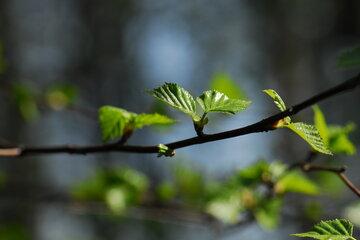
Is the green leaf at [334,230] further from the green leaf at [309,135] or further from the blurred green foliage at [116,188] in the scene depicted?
the blurred green foliage at [116,188]

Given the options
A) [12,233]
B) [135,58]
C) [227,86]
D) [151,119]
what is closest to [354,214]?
[227,86]

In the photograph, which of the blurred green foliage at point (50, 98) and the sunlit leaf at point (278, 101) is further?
the blurred green foliage at point (50, 98)

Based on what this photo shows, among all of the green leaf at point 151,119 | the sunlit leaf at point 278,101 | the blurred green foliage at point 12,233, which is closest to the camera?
the sunlit leaf at point 278,101

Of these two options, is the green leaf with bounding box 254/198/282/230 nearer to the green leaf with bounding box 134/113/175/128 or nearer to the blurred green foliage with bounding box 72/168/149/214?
the blurred green foliage with bounding box 72/168/149/214

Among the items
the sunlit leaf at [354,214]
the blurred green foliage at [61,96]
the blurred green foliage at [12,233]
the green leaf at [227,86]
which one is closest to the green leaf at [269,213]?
the sunlit leaf at [354,214]

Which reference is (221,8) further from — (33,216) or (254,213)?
(254,213)

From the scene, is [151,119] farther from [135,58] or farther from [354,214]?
[135,58]

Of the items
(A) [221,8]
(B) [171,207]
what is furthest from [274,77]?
(B) [171,207]
